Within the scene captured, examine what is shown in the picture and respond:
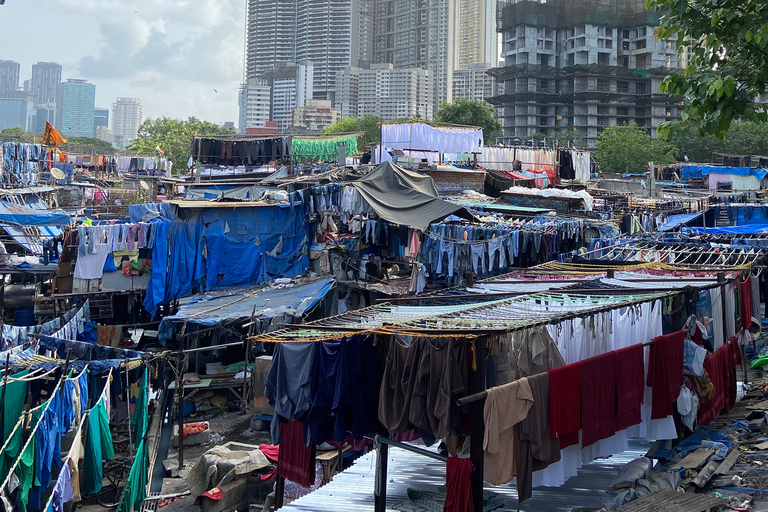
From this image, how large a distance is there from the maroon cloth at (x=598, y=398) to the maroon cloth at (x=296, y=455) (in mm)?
2765

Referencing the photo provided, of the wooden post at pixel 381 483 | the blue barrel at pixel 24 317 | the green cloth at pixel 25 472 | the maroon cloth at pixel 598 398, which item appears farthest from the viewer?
the blue barrel at pixel 24 317

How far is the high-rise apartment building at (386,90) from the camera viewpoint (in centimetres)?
13525

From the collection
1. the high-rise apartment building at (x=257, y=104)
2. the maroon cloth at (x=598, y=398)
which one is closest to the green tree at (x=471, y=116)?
the maroon cloth at (x=598, y=398)

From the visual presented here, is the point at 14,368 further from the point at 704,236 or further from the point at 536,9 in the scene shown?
the point at 536,9

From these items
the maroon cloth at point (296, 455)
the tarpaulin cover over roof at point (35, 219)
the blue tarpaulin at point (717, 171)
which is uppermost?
the blue tarpaulin at point (717, 171)

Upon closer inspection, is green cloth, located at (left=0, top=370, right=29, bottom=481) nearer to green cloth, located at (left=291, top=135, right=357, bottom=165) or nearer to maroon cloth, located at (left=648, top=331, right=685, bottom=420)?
maroon cloth, located at (left=648, top=331, right=685, bottom=420)

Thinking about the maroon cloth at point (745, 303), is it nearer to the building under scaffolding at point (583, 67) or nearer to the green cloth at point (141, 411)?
the green cloth at point (141, 411)

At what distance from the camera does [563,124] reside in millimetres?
92438

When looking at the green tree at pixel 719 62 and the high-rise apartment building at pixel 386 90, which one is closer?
the green tree at pixel 719 62

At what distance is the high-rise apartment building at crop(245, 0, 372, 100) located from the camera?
456ft

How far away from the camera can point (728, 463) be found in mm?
7539

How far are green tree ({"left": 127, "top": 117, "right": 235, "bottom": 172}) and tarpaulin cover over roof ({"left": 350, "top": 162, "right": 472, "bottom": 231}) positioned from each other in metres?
48.2

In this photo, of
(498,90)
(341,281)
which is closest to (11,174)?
(341,281)

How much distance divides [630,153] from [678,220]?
131 ft
